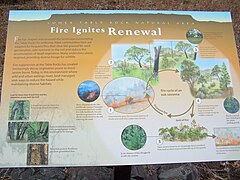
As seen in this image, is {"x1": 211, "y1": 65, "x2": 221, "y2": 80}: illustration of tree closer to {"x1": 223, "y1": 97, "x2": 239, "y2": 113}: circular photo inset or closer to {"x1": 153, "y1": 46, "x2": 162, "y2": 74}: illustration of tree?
{"x1": 223, "y1": 97, "x2": 239, "y2": 113}: circular photo inset

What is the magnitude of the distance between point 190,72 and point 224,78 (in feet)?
0.47

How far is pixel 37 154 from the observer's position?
3.99 feet

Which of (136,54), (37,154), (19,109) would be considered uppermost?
(136,54)

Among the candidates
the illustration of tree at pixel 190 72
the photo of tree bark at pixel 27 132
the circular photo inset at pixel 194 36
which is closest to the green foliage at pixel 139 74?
the illustration of tree at pixel 190 72

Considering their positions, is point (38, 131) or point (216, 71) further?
point (216, 71)

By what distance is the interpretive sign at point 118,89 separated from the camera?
4.04ft

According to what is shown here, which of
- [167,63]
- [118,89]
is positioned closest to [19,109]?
[118,89]

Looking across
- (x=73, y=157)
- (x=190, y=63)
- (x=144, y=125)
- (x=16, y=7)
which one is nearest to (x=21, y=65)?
(x=73, y=157)

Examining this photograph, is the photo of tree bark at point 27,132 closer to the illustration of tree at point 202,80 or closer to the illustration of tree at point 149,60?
the illustration of tree at point 149,60

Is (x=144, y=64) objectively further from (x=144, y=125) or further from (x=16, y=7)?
(x=16, y=7)

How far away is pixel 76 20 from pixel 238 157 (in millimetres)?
834

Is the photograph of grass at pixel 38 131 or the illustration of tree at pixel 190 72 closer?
the photograph of grass at pixel 38 131

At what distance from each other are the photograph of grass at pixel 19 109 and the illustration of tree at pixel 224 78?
76 centimetres

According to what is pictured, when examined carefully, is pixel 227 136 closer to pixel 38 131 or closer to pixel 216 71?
pixel 216 71
